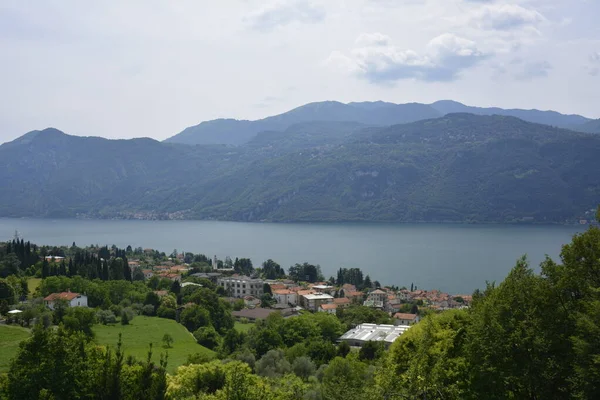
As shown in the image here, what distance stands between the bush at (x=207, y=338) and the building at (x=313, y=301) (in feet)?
60.0

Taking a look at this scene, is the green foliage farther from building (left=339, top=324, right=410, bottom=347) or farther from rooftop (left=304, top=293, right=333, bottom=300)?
rooftop (left=304, top=293, right=333, bottom=300)

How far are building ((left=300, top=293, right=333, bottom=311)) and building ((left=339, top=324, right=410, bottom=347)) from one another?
15.8 meters

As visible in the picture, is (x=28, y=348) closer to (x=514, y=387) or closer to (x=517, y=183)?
(x=514, y=387)

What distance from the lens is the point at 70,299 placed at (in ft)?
100

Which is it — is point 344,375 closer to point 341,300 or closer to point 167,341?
point 167,341

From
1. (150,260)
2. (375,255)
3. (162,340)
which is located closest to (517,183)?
(375,255)

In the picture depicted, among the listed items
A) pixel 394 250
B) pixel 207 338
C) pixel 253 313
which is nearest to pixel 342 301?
pixel 253 313

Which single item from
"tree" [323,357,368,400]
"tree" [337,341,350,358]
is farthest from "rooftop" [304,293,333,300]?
"tree" [323,357,368,400]

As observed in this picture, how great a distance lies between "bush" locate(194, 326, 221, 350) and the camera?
27.7m

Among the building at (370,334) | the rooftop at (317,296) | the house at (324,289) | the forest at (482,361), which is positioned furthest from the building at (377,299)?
the forest at (482,361)

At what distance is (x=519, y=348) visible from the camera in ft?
30.6

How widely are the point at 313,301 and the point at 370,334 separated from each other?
19.4 metres

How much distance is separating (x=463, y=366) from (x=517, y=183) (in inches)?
7992

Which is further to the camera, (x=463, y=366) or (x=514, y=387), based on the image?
(x=463, y=366)
